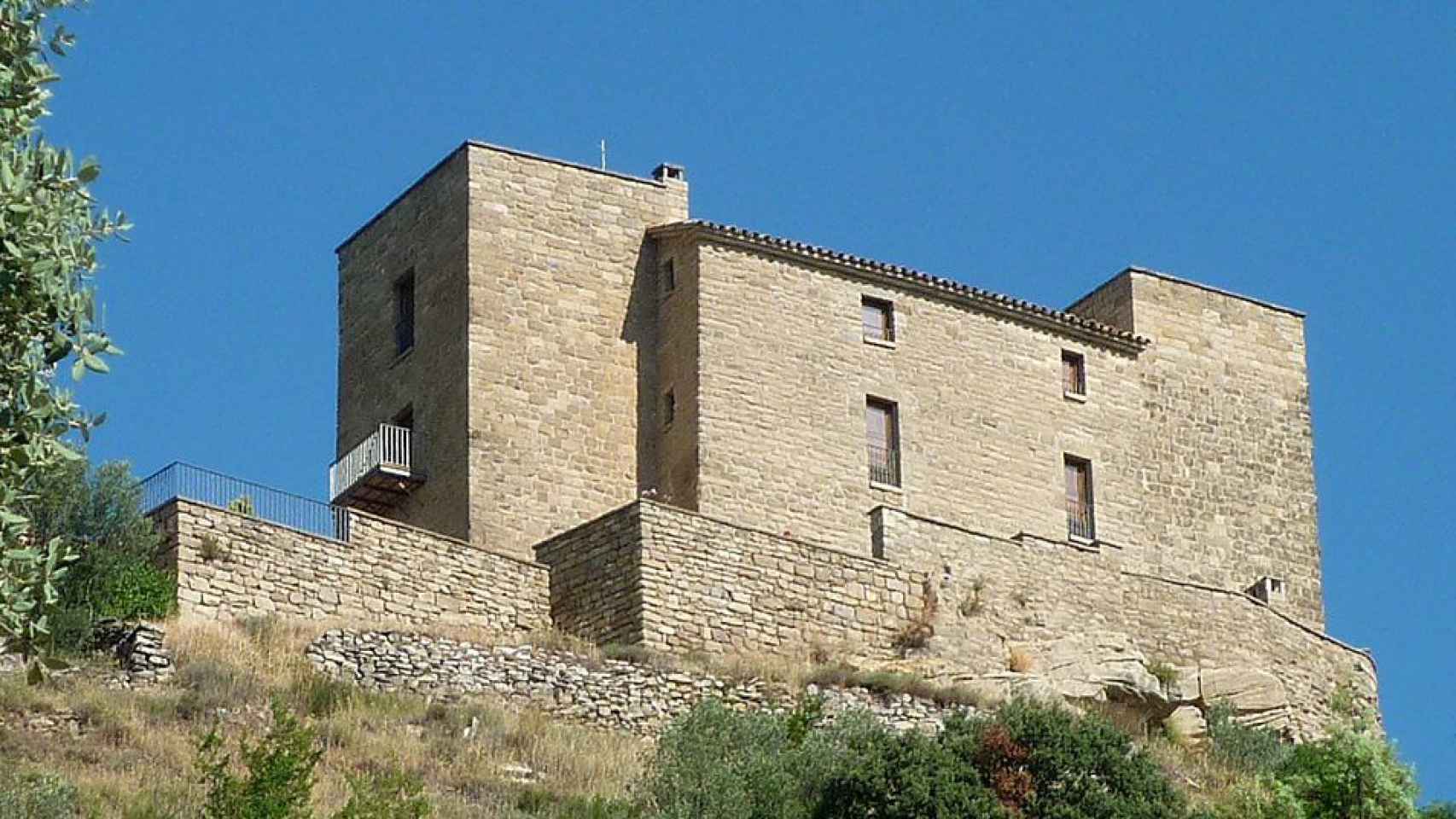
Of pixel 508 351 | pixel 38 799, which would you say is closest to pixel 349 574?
pixel 508 351

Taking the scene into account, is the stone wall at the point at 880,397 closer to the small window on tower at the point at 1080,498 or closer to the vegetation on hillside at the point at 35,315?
the small window on tower at the point at 1080,498

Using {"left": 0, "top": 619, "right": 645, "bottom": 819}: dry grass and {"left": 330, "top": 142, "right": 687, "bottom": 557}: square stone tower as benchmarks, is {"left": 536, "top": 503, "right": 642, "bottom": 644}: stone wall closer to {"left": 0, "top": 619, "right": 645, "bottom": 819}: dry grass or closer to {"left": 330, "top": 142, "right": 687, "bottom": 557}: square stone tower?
{"left": 330, "top": 142, "right": 687, "bottom": 557}: square stone tower

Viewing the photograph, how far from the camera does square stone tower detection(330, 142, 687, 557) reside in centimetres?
4184

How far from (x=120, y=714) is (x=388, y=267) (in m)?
13.3

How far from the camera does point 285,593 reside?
37375 millimetres

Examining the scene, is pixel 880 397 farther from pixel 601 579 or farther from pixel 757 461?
pixel 601 579

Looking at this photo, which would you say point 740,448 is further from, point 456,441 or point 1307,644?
point 1307,644

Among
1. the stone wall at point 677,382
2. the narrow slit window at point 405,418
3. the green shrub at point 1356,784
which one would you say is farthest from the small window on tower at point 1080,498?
the green shrub at point 1356,784

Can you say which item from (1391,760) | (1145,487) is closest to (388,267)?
(1145,487)

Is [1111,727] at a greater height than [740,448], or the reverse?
[740,448]

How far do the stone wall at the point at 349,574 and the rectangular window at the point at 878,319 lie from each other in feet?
23.7

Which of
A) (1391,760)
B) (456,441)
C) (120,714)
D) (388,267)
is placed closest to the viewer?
(1391,760)

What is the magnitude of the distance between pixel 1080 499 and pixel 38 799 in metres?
21.5

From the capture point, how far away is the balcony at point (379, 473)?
42.8 m
